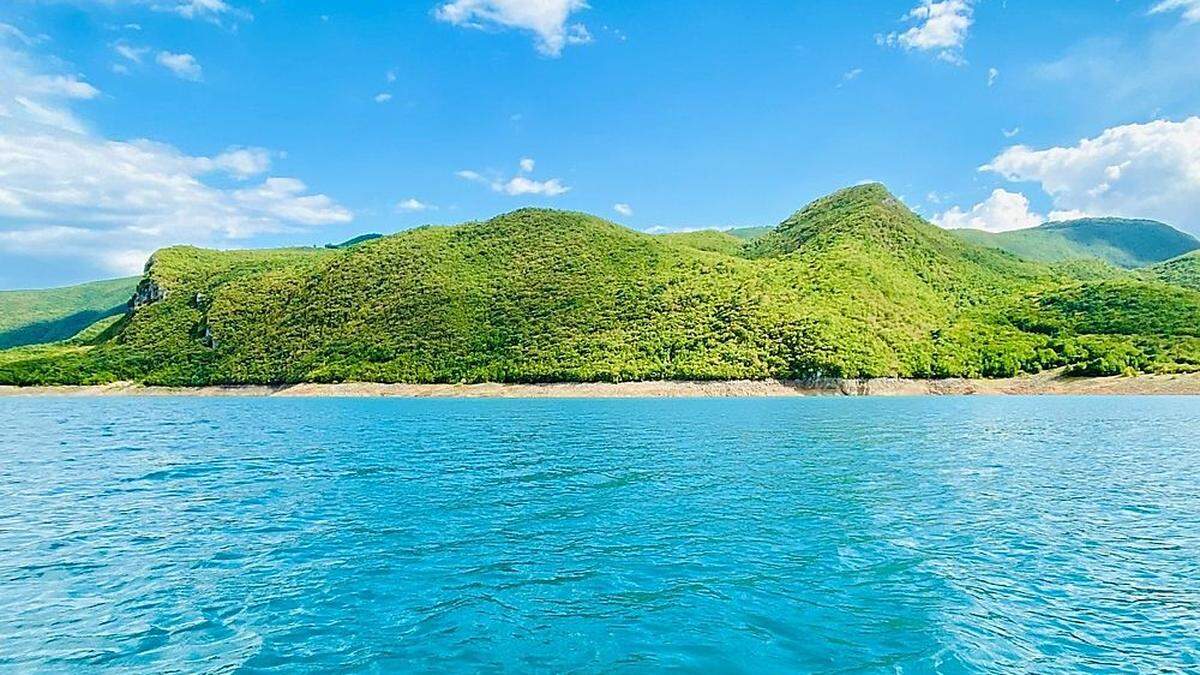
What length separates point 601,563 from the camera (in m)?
18.4

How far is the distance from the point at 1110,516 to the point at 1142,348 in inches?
5585

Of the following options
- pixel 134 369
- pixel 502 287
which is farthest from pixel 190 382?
pixel 502 287

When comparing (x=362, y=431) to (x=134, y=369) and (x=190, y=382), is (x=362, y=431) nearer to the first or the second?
(x=190, y=382)

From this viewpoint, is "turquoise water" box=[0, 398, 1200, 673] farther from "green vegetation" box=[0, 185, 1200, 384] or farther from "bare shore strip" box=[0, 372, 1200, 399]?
"green vegetation" box=[0, 185, 1200, 384]

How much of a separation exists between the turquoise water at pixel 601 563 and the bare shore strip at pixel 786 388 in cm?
9155

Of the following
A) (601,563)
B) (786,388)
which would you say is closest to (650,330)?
(786,388)

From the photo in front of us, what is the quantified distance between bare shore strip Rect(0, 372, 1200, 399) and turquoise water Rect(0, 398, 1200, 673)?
300ft

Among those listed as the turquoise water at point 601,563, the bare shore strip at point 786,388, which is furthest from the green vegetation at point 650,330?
the turquoise water at point 601,563

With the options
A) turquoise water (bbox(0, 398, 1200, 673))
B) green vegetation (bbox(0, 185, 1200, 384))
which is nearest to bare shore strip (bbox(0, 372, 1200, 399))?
green vegetation (bbox(0, 185, 1200, 384))

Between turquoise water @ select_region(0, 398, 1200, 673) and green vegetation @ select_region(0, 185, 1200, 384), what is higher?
green vegetation @ select_region(0, 185, 1200, 384)

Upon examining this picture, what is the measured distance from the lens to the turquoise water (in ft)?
42.5

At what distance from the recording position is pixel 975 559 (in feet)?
62.4

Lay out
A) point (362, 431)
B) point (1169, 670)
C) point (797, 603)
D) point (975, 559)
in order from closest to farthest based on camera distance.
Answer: point (1169, 670), point (797, 603), point (975, 559), point (362, 431)

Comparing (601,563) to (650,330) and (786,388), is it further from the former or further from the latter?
(650,330)
